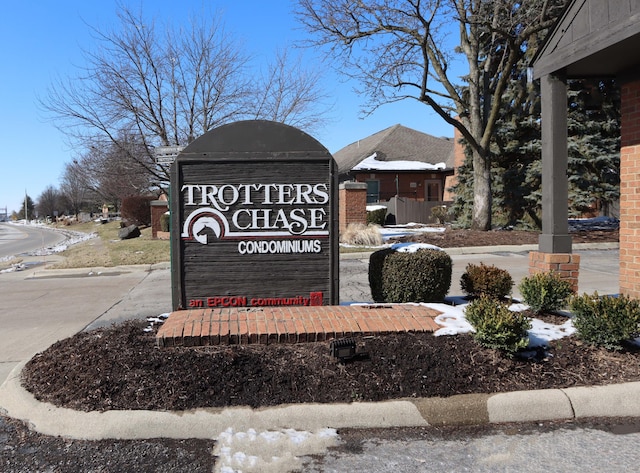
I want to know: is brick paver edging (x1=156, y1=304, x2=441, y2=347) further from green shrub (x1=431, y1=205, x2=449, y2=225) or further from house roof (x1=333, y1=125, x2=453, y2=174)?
house roof (x1=333, y1=125, x2=453, y2=174)

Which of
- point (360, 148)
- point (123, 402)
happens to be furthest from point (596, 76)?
point (360, 148)

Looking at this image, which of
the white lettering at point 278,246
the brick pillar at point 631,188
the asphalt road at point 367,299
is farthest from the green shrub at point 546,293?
the white lettering at point 278,246

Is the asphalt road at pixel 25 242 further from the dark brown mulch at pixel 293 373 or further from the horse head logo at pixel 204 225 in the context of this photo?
the dark brown mulch at pixel 293 373

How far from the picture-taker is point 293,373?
159 inches

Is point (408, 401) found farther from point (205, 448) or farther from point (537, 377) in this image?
point (205, 448)

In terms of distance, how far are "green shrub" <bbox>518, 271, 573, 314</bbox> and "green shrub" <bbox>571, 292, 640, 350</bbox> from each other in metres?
0.76

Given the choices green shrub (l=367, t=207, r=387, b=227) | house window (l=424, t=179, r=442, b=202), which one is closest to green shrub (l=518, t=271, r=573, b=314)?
green shrub (l=367, t=207, r=387, b=227)

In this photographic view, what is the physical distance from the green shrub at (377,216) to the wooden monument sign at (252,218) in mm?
21562

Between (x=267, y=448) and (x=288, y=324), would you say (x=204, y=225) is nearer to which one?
(x=288, y=324)

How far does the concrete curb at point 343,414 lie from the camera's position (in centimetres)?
356

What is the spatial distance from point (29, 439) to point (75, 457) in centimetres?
48

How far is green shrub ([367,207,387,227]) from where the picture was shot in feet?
89.7

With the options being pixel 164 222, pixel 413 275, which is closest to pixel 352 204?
pixel 164 222

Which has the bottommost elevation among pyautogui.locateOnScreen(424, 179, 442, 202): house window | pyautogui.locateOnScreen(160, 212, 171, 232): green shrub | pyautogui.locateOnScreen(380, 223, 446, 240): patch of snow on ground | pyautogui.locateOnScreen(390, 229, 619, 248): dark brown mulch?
pyautogui.locateOnScreen(390, 229, 619, 248): dark brown mulch
